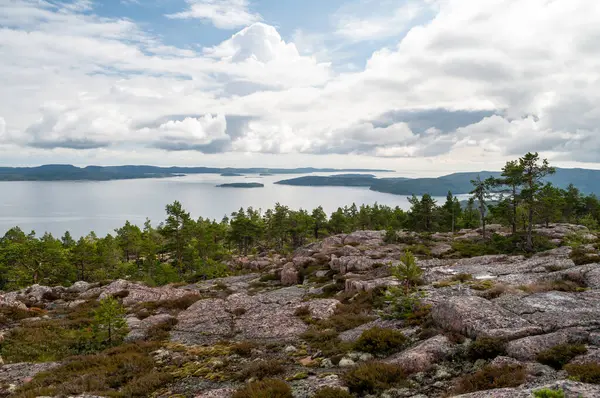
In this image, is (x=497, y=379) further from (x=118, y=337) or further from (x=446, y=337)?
(x=118, y=337)

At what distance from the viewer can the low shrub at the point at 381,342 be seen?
1529 cm

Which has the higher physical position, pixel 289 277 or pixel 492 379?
pixel 492 379

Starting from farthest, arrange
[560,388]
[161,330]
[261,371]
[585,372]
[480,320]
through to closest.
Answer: [161,330], [480,320], [261,371], [585,372], [560,388]

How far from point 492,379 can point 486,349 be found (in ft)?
7.65

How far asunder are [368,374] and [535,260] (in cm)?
2625

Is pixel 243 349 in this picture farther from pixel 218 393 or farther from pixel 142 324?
pixel 142 324

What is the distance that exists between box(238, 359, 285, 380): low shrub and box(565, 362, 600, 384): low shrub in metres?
9.88

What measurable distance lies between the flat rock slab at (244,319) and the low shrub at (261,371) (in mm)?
5777

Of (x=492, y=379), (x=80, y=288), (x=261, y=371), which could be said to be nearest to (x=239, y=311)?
(x=261, y=371)

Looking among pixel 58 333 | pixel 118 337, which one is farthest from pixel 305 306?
pixel 58 333

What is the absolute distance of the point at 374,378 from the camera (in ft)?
37.8

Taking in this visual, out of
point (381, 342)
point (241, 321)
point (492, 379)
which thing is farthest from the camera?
point (241, 321)

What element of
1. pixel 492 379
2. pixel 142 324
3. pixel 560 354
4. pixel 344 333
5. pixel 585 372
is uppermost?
pixel 585 372

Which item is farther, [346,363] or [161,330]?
[161,330]
